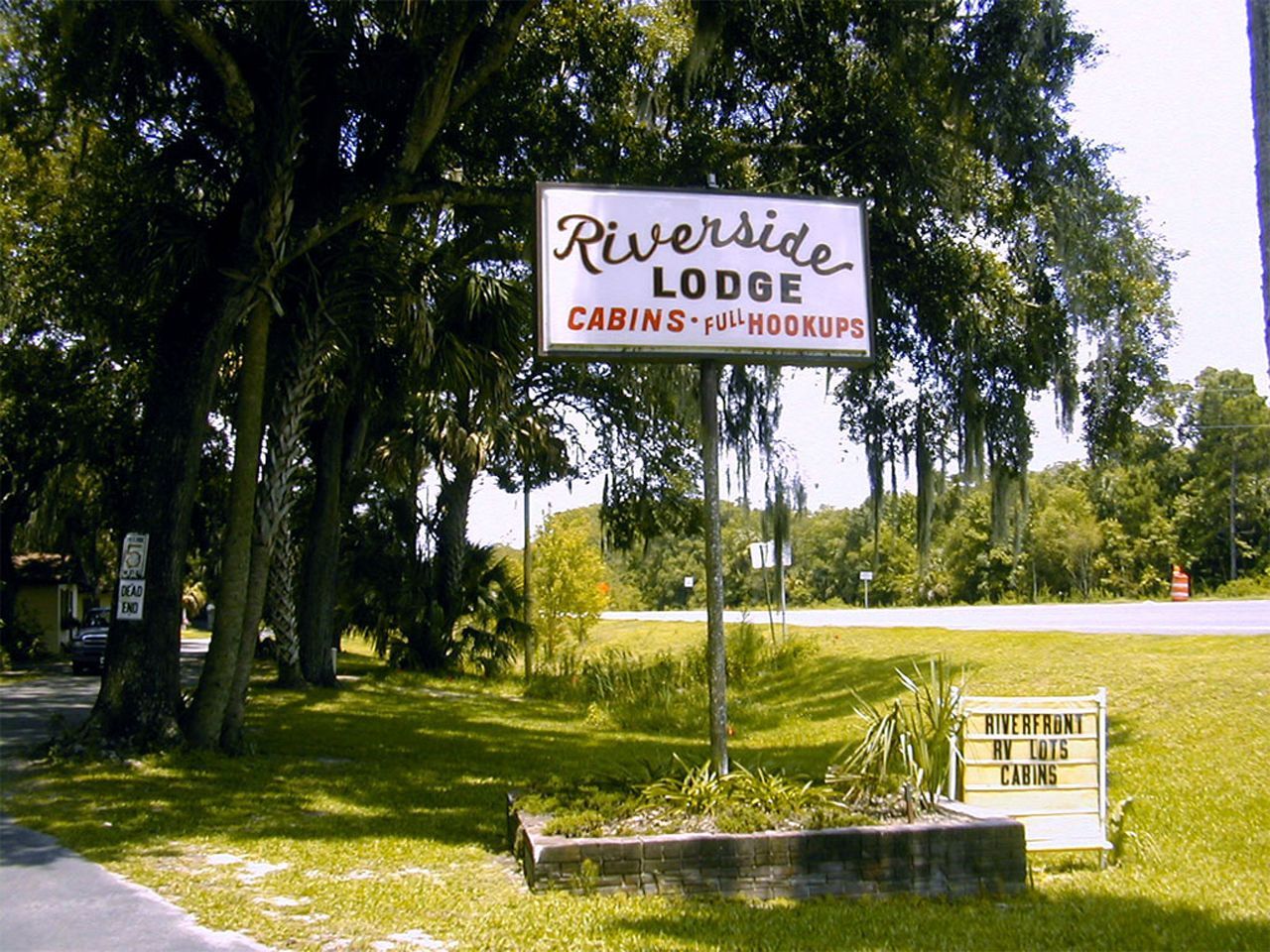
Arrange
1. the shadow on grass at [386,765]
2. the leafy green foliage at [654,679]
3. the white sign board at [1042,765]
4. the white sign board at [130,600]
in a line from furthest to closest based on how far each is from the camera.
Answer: the leafy green foliage at [654,679]
the white sign board at [130,600]
the shadow on grass at [386,765]
the white sign board at [1042,765]

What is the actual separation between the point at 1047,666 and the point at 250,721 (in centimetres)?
1096

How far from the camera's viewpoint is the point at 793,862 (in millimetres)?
7207

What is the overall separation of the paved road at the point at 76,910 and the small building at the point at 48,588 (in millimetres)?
29472

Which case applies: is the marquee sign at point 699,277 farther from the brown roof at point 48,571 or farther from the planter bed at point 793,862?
the brown roof at point 48,571

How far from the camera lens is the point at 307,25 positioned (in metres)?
11.6

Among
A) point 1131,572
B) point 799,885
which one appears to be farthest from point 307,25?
point 1131,572

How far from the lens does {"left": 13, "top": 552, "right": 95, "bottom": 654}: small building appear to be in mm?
36031

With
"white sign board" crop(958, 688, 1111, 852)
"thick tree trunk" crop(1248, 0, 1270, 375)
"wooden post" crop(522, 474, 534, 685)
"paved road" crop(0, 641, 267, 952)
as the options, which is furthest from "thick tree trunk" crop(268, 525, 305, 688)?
"thick tree trunk" crop(1248, 0, 1270, 375)

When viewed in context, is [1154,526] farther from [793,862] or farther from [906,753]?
[793,862]

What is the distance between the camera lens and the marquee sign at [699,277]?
29.0 feet

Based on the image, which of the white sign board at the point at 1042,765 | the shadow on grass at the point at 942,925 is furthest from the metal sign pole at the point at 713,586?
the shadow on grass at the point at 942,925

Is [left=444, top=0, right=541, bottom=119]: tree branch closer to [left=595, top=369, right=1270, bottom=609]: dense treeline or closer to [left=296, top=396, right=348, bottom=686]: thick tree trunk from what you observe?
[left=296, top=396, right=348, bottom=686]: thick tree trunk

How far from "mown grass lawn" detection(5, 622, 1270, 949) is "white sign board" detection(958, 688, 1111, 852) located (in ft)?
1.08

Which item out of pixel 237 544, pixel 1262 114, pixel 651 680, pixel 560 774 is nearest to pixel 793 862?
pixel 1262 114
